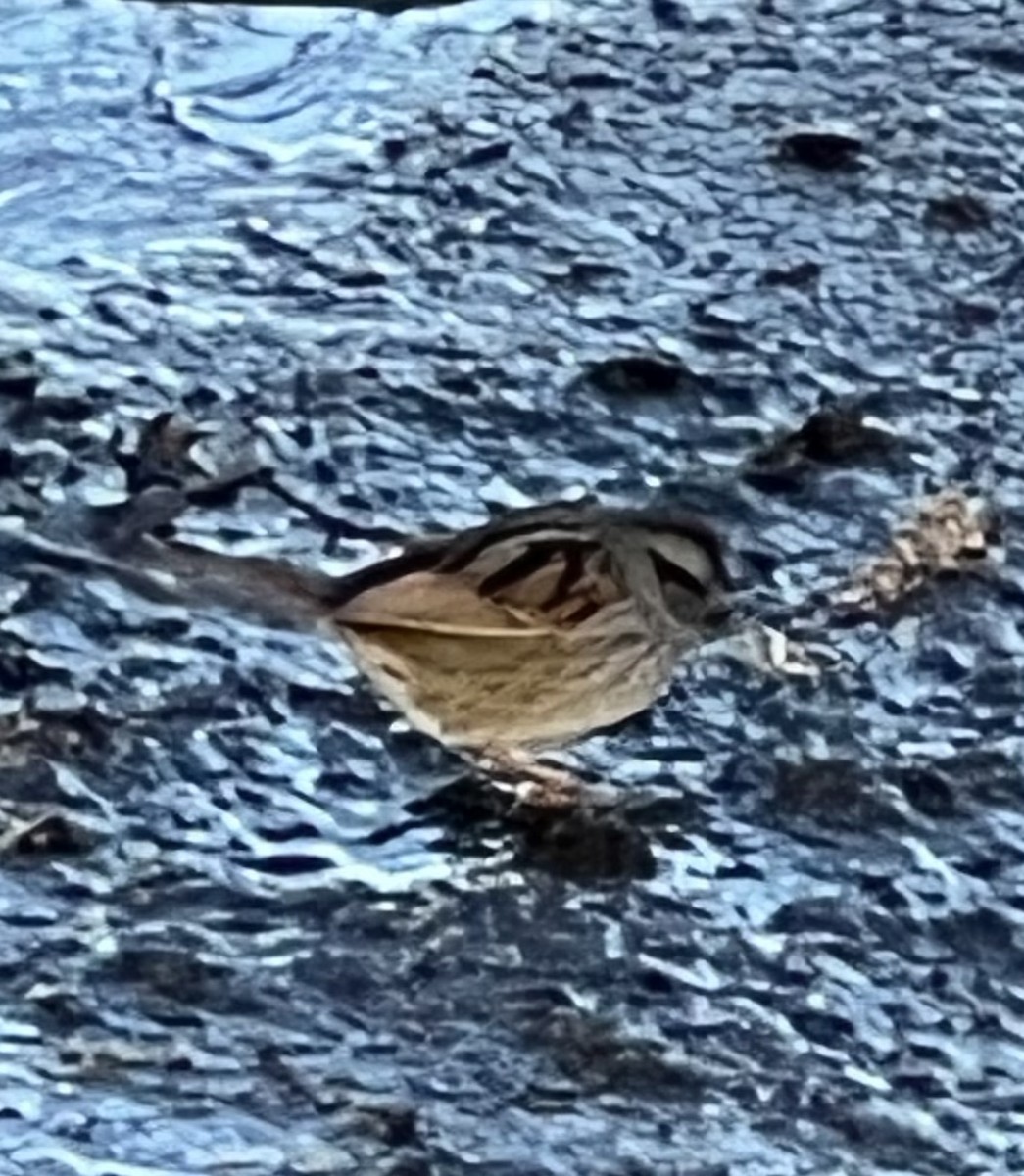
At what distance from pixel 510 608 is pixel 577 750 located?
50 millimetres

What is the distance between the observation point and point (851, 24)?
2.18 feet

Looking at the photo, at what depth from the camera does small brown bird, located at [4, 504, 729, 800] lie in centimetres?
63

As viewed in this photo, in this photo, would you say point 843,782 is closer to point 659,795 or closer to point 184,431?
point 659,795

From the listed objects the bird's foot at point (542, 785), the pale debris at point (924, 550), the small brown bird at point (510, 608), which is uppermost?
the pale debris at point (924, 550)

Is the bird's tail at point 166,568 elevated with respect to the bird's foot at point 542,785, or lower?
elevated

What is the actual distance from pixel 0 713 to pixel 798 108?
0.32 meters

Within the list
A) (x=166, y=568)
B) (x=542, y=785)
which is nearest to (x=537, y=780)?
(x=542, y=785)

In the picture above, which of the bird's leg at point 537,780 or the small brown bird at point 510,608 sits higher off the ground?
the small brown bird at point 510,608

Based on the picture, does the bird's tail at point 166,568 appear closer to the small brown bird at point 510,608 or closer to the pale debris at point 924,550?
the small brown bird at point 510,608

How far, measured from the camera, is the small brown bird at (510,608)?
0.63 metres

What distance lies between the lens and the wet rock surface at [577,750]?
0.62m

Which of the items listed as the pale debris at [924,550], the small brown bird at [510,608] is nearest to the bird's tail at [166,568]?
the small brown bird at [510,608]

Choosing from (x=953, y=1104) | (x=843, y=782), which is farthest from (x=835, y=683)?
(x=953, y=1104)

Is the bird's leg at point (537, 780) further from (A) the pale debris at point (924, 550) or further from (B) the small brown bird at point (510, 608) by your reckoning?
(A) the pale debris at point (924, 550)
